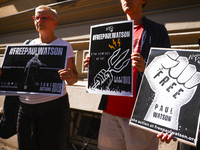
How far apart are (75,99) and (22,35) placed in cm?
247

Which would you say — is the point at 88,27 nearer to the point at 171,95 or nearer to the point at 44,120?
the point at 44,120

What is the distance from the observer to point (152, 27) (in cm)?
158

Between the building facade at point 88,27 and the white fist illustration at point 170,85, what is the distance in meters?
1.32

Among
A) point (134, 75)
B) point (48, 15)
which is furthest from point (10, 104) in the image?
point (134, 75)

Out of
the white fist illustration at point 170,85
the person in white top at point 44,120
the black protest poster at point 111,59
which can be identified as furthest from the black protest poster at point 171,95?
the person in white top at point 44,120

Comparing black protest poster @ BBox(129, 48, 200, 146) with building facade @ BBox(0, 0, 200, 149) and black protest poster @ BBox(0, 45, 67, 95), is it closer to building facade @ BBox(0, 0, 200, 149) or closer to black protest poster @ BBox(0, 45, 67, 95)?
black protest poster @ BBox(0, 45, 67, 95)

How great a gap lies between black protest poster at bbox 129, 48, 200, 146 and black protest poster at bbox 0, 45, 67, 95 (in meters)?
0.85

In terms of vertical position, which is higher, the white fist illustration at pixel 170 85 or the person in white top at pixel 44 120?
the white fist illustration at pixel 170 85

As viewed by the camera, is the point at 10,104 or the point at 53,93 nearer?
the point at 53,93

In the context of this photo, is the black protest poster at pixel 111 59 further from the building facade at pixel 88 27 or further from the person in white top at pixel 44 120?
the building facade at pixel 88 27

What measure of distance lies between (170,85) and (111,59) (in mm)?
520

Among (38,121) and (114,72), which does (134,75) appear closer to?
(114,72)

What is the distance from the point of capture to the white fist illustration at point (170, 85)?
45.8 inches

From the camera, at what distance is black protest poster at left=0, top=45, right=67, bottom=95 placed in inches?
72.5
